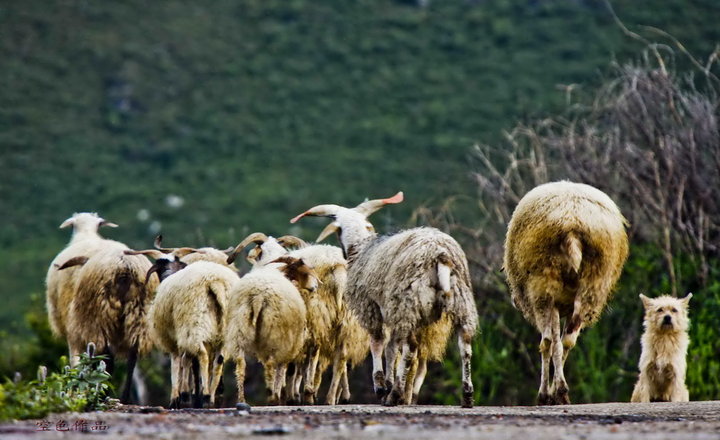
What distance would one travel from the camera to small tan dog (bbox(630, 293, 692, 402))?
10.7 m

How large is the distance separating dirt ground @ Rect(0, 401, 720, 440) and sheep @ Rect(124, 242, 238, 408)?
2.37 m

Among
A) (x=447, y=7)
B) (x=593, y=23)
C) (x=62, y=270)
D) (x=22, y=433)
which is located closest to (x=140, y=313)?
(x=62, y=270)

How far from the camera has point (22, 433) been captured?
223 inches

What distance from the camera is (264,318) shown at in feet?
34.1

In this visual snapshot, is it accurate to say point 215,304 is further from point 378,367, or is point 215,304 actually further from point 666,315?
point 666,315

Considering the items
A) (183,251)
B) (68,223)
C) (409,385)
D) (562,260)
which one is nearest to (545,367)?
(562,260)

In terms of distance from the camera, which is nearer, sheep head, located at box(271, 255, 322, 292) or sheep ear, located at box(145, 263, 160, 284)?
sheep head, located at box(271, 255, 322, 292)

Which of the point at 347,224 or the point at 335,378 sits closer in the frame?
the point at 347,224

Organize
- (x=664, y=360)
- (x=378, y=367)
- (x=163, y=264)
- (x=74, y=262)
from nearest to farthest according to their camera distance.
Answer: (x=378, y=367), (x=664, y=360), (x=163, y=264), (x=74, y=262)

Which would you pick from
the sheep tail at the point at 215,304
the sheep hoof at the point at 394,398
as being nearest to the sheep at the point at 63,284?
the sheep tail at the point at 215,304

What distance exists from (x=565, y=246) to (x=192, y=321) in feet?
11.1

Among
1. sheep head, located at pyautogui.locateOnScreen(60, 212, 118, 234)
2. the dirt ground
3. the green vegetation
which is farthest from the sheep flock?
sheep head, located at pyautogui.locateOnScreen(60, 212, 118, 234)

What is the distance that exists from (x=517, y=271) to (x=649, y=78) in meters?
6.05

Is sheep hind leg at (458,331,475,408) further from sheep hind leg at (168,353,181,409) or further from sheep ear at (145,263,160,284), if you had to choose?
sheep ear at (145,263,160,284)
